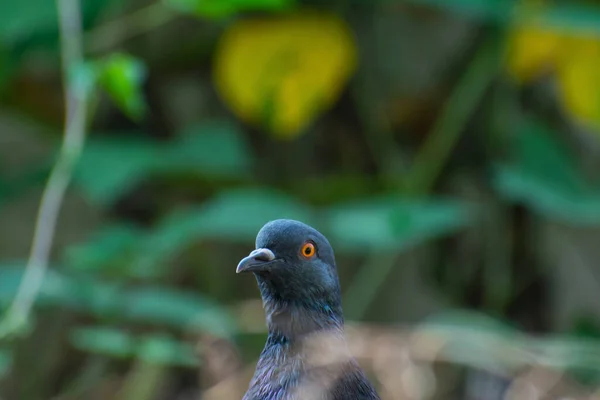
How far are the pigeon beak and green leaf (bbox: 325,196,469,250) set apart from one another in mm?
992

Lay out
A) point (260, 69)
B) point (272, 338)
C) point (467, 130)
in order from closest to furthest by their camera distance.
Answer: point (272, 338), point (260, 69), point (467, 130)

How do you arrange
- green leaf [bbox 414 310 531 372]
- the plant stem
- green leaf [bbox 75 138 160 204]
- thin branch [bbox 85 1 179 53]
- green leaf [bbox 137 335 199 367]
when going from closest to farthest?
green leaf [bbox 137 335 199 367] < green leaf [bbox 414 310 531 372] < green leaf [bbox 75 138 160 204] < thin branch [bbox 85 1 179 53] < the plant stem

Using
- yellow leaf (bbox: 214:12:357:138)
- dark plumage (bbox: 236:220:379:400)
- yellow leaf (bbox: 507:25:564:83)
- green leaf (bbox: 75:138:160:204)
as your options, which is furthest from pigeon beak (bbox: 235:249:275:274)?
yellow leaf (bbox: 507:25:564:83)

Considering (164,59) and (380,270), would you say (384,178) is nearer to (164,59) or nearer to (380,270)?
(380,270)

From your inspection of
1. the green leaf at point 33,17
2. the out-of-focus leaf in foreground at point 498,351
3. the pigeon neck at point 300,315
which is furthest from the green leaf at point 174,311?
the green leaf at point 33,17

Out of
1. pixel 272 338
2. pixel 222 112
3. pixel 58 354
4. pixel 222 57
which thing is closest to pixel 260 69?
pixel 222 57

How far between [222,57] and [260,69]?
0.17m

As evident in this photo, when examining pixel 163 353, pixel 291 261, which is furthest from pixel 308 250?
pixel 163 353

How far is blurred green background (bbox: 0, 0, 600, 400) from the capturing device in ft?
7.98

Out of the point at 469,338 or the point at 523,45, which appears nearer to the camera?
the point at 469,338

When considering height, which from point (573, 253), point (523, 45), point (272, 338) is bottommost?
point (573, 253)

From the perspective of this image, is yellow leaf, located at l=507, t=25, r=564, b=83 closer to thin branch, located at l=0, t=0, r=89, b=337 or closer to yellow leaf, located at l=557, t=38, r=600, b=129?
yellow leaf, located at l=557, t=38, r=600, b=129

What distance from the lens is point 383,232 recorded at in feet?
8.09

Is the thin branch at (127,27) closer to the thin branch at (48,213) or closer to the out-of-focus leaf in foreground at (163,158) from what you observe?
the out-of-focus leaf in foreground at (163,158)
